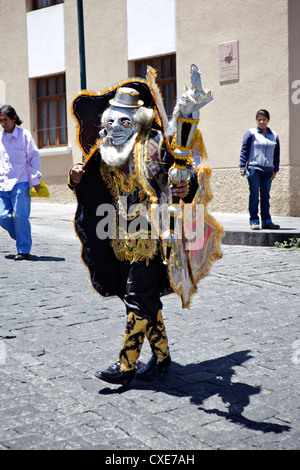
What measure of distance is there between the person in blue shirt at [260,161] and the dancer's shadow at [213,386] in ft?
20.3

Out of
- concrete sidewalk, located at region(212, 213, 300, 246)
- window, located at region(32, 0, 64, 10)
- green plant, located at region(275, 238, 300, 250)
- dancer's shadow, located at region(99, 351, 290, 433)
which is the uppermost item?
window, located at region(32, 0, 64, 10)

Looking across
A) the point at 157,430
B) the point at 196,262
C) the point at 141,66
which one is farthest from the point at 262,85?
the point at 157,430

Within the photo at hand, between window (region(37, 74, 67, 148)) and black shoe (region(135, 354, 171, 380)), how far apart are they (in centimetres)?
1366

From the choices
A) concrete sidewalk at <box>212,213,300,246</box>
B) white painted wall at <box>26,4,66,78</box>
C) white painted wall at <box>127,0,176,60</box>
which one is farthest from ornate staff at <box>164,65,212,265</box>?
white painted wall at <box>26,4,66,78</box>

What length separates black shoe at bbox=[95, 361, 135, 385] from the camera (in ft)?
13.1

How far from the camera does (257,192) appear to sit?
34.7 feet

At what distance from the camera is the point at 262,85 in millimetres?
12828

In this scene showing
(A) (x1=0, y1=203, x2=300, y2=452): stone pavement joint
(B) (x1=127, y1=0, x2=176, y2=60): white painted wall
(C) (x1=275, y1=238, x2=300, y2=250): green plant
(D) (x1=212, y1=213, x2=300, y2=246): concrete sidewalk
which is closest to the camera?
(A) (x1=0, y1=203, x2=300, y2=452): stone pavement joint

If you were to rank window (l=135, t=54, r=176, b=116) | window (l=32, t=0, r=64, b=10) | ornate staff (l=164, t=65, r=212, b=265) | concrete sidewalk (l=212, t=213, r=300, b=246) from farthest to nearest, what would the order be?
window (l=32, t=0, r=64, b=10)
window (l=135, t=54, r=176, b=116)
concrete sidewalk (l=212, t=213, r=300, b=246)
ornate staff (l=164, t=65, r=212, b=265)

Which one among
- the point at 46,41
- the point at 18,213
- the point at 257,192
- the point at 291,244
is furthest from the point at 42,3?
the point at 291,244

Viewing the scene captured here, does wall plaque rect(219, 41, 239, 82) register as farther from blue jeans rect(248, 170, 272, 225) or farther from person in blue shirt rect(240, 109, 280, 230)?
blue jeans rect(248, 170, 272, 225)

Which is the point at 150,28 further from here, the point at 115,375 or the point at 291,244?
the point at 115,375

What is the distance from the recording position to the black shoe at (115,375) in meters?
3.99

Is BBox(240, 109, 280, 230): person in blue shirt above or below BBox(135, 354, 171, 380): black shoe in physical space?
above
